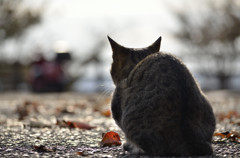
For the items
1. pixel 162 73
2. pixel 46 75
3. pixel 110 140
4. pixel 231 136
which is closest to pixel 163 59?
pixel 162 73

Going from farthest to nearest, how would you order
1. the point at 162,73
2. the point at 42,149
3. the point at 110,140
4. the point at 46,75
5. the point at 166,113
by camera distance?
the point at 46,75 < the point at 110,140 < the point at 42,149 < the point at 162,73 < the point at 166,113

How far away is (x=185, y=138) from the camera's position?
289 cm

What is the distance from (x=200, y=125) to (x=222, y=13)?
17.6 m

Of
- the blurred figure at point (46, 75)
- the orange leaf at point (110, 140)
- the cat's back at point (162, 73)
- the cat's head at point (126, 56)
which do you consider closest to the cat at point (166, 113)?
the cat's back at point (162, 73)

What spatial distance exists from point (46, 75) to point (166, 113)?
45.5ft

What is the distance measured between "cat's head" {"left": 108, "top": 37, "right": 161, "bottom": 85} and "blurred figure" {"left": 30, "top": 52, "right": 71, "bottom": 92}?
1255 cm

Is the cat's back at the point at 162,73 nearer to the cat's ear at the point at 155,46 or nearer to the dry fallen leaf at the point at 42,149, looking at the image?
the cat's ear at the point at 155,46

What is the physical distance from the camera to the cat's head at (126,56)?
3.84 meters

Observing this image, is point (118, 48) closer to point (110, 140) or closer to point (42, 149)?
point (110, 140)

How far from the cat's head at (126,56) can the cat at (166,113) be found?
22.6 inches

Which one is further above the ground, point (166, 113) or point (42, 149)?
point (166, 113)

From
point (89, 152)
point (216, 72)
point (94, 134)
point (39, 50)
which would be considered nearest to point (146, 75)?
point (89, 152)

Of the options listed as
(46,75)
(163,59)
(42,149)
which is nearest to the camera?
(163,59)

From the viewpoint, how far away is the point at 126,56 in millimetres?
3912
